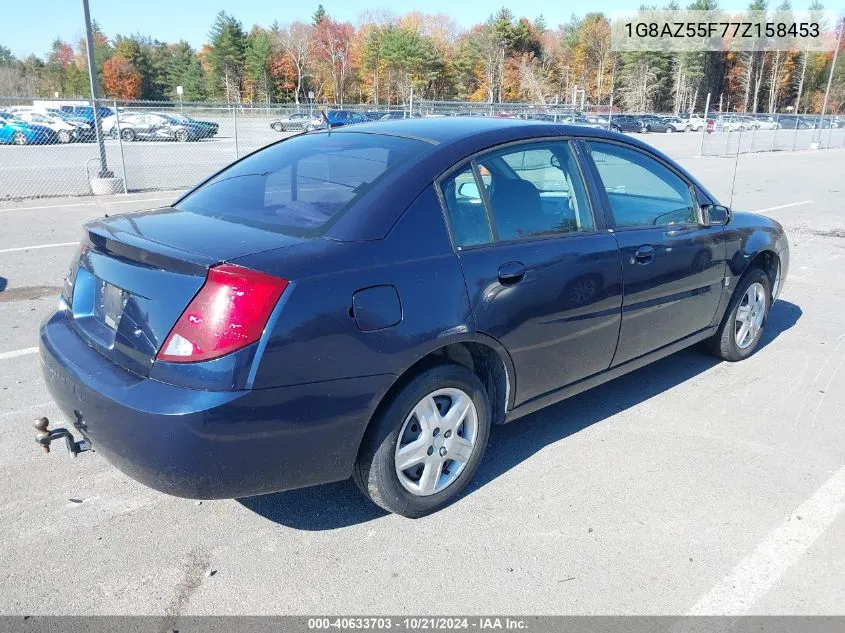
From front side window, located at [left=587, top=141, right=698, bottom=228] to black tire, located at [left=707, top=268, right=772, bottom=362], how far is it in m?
0.80

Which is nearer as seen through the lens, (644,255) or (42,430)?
(42,430)

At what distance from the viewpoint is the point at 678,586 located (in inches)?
103

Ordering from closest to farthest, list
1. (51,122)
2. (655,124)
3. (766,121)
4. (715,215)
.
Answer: (715,215) < (51,122) < (766,121) < (655,124)

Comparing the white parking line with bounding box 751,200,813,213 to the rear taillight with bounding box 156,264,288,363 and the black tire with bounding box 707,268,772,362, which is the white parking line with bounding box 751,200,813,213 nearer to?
the black tire with bounding box 707,268,772,362

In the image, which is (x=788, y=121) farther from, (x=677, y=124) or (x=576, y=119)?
(x=576, y=119)

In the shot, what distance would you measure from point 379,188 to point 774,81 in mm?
106939

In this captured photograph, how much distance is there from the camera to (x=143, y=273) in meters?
2.55

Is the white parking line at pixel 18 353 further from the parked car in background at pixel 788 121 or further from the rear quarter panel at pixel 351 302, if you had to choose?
the parked car in background at pixel 788 121

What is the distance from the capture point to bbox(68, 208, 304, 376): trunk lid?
2.42 m

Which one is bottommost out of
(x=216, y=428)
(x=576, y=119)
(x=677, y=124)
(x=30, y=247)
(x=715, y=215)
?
(x=30, y=247)

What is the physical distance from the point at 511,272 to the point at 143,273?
1.52m

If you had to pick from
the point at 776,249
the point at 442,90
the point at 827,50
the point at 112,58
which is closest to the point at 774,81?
the point at 827,50

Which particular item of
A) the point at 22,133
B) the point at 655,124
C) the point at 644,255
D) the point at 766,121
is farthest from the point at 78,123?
the point at 655,124

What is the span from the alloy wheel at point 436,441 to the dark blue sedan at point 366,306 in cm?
1
